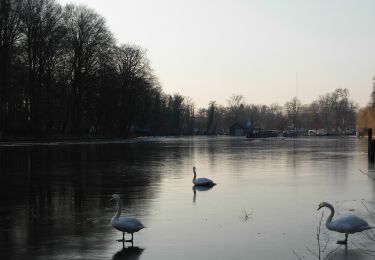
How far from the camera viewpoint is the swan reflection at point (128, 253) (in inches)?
372

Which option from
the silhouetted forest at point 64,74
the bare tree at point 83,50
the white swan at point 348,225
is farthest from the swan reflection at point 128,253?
the bare tree at point 83,50

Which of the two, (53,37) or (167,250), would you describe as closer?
(167,250)

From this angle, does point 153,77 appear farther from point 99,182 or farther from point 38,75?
point 99,182

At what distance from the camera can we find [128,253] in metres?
9.73

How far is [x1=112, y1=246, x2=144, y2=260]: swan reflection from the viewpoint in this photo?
9.44 m

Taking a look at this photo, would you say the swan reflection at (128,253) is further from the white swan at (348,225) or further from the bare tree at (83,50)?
the bare tree at (83,50)

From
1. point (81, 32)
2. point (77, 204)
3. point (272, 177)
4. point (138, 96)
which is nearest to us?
point (77, 204)

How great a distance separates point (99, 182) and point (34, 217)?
8.49 m

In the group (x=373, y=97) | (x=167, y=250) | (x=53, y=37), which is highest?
(x=53, y=37)

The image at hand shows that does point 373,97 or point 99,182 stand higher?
point 373,97

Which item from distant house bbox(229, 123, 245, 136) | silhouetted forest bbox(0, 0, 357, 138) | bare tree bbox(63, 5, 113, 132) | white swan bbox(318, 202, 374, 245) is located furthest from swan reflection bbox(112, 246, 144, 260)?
distant house bbox(229, 123, 245, 136)

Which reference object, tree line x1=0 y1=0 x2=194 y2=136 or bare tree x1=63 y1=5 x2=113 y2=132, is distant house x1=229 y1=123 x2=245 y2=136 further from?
bare tree x1=63 y1=5 x2=113 y2=132

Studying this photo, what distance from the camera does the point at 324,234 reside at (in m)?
11.6

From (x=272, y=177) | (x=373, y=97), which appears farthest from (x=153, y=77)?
(x=272, y=177)
